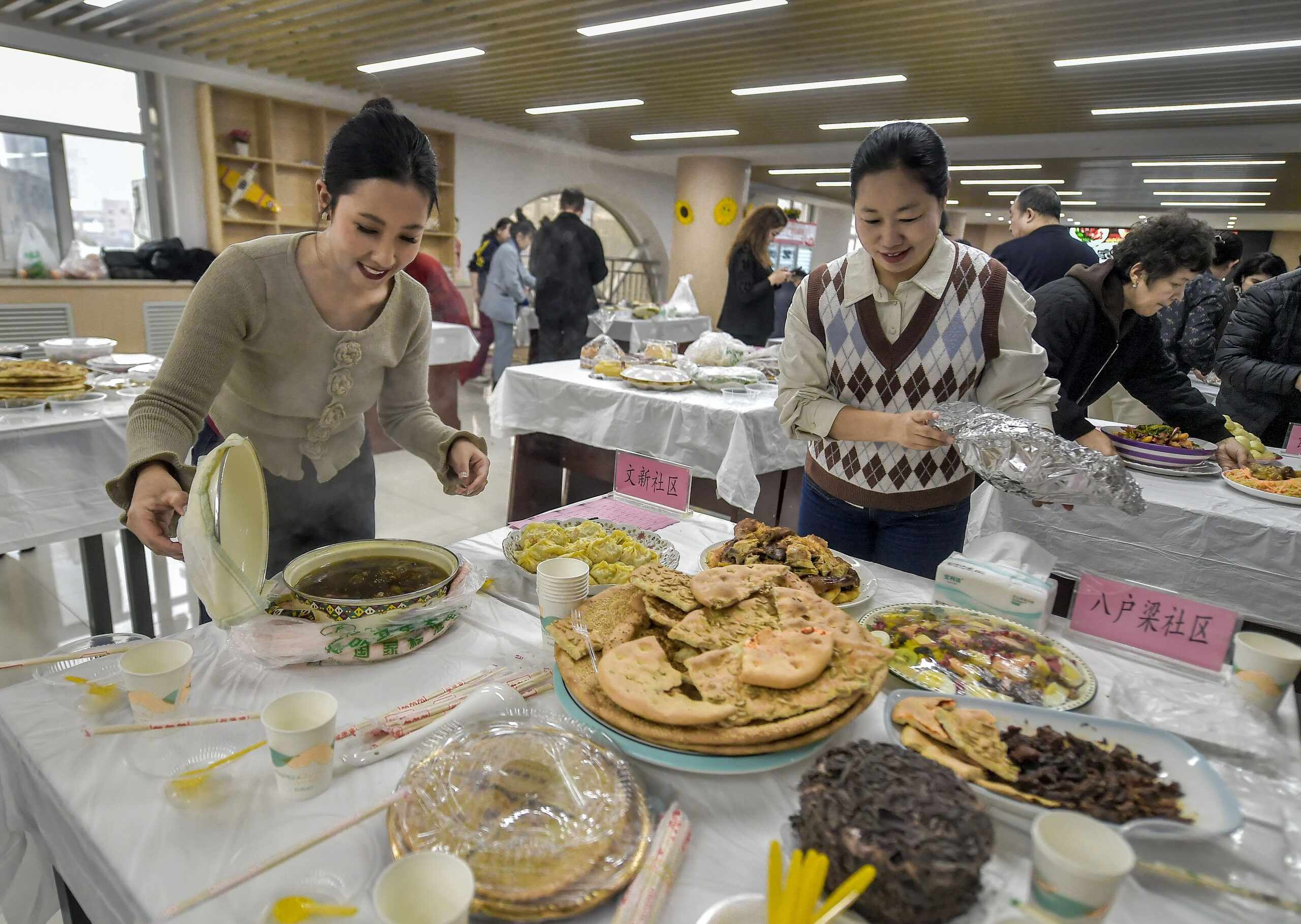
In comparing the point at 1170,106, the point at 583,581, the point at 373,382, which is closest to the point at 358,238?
the point at 373,382

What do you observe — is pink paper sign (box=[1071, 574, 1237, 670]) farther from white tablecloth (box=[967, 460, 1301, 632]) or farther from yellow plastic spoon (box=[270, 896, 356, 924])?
yellow plastic spoon (box=[270, 896, 356, 924])

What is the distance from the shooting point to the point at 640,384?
10.6 ft

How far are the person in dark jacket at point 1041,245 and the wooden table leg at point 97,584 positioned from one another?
408cm

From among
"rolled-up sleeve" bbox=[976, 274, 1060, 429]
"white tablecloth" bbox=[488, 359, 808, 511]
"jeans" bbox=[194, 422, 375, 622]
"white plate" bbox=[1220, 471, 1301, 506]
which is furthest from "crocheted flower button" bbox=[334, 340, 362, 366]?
"white plate" bbox=[1220, 471, 1301, 506]

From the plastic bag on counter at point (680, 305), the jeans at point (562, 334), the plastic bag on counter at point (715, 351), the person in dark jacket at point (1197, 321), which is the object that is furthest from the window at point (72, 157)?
the person in dark jacket at point (1197, 321)

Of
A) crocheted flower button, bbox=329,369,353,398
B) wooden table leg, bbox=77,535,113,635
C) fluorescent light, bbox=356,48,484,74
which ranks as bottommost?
wooden table leg, bbox=77,535,113,635

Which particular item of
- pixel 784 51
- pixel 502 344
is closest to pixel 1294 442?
pixel 784 51

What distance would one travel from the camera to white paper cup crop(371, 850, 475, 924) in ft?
1.92

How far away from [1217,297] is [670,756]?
17.3 feet

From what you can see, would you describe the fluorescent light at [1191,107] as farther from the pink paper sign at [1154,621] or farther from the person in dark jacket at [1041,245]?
the pink paper sign at [1154,621]

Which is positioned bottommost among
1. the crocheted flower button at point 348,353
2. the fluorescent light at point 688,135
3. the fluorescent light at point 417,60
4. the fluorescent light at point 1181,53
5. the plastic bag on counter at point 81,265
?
the crocheted flower button at point 348,353

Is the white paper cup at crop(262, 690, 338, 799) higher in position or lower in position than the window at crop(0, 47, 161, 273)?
lower

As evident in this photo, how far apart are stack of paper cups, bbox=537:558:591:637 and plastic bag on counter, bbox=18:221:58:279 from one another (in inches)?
287

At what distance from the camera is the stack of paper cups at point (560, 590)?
1.09 meters
